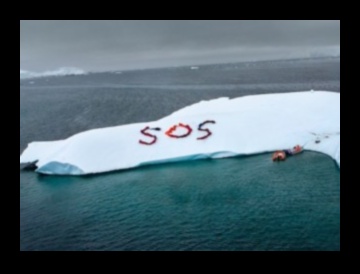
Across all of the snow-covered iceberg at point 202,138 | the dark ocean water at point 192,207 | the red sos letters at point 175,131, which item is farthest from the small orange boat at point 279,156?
the red sos letters at point 175,131

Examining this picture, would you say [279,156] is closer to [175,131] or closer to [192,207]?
[175,131]

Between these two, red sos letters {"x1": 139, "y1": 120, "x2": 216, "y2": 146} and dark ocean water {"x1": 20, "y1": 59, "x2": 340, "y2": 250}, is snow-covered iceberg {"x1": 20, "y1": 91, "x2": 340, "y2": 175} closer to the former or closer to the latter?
red sos letters {"x1": 139, "y1": 120, "x2": 216, "y2": 146}

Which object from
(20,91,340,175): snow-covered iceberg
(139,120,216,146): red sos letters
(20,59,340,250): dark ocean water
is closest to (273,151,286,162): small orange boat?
(20,59,340,250): dark ocean water

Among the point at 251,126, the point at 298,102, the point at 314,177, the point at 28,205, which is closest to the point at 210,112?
the point at 251,126

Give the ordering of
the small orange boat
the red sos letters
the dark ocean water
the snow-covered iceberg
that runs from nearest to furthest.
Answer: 1. the dark ocean water
2. the small orange boat
3. the snow-covered iceberg
4. the red sos letters

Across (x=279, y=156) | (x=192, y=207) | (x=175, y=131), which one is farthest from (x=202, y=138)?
(x=192, y=207)

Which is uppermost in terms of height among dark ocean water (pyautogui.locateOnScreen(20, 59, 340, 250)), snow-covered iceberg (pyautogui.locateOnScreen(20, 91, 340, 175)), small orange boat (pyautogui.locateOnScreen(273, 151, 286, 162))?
snow-covered iceberg (pyautogui.locateOnScreen(20, 91, 340, 175))

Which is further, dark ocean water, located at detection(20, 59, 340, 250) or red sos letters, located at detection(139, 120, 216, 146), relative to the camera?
red sos letters, located at detection(139, 120, 216, 146)
